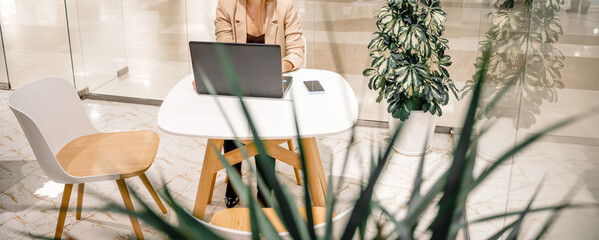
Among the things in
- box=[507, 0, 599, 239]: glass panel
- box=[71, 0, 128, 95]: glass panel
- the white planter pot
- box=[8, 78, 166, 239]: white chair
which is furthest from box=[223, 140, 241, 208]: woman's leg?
box=[71, 0, 128, 95]: glass panel

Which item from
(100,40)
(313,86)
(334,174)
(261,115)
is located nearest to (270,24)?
(313,86)

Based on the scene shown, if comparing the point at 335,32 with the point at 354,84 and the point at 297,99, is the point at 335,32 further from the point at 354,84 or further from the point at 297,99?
the point at 297,99

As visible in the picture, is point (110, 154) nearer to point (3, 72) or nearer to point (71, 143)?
point (71, 143)

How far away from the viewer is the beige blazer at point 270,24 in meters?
3.37

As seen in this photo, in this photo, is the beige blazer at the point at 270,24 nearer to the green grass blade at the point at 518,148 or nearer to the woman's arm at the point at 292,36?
the woman's arm at the point at 292,36

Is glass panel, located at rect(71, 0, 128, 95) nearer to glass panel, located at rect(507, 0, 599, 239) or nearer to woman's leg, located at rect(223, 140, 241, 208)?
woman's leg, located at rect(223, 140, 241, 208)

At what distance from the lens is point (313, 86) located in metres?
3.00

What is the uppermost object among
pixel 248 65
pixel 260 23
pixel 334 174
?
pixel 260 23

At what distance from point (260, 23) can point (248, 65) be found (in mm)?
864

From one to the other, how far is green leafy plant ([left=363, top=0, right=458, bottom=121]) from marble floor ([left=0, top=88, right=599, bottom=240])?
45 cm

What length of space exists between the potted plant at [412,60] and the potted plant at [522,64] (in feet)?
3.05

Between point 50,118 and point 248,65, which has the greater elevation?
point 248,65

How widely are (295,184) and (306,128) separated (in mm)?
1230

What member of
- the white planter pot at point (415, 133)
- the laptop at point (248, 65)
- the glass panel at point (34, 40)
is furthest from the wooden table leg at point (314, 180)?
the glass panel at point (34, 40)
